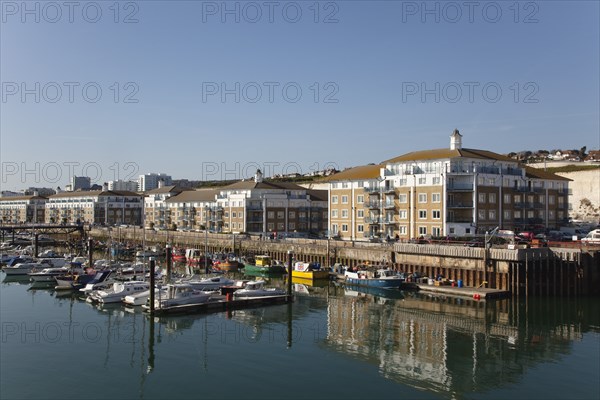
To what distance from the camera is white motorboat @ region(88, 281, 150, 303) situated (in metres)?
46.5

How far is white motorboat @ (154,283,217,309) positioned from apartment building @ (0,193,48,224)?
137 metres

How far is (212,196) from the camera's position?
4397 inches

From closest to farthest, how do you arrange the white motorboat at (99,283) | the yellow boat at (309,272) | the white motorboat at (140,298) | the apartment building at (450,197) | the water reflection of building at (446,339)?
the water reflection of building at (446,339) < the white motorboat at (140,298) < the white motorboat at (99,283) < the yellow boat at (309,272) < the apartment building at (450,197)

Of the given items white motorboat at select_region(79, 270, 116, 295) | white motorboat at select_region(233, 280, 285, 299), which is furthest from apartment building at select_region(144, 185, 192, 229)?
white motorboat at select_region(233, 280, 285, 299)

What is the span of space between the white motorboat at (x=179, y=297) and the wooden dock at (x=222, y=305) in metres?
0.61

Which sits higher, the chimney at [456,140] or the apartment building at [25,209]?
the chimney at [456,140]

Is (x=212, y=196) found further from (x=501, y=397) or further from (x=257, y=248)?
(x=501, y=397)

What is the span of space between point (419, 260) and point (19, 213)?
155m

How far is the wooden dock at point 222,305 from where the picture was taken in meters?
42.1

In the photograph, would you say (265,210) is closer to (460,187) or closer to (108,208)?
(460,187)

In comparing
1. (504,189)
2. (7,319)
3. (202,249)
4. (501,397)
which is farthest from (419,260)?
(202,249)

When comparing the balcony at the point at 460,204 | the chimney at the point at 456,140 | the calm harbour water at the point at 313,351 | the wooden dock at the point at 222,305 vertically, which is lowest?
the calm harbour water at the point at 313,351

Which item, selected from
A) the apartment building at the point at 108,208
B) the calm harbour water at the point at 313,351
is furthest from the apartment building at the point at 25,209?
the calm harbour water at the point at 313,351

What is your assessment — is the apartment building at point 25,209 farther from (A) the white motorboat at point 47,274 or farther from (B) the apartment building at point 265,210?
(A) the white motorboat at point 47,274
